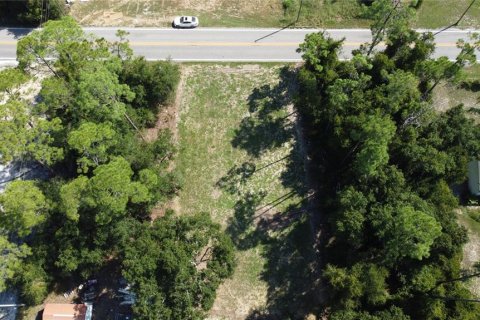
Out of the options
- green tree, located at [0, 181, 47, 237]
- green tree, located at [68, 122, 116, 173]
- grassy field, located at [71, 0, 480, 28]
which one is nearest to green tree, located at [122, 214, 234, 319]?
green tree, located at [68, 122, 116, 173]

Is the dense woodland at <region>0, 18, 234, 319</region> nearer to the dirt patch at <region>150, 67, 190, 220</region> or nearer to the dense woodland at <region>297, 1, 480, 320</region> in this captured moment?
the dirt patch at <region>150, 67, 190, 220</region>

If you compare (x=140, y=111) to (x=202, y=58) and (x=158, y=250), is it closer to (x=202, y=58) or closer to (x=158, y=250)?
(x=202, y=58)

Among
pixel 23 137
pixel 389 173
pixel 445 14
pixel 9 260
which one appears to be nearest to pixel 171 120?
pixel 23 137

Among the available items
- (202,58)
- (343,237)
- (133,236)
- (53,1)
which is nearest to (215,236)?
(133,236)

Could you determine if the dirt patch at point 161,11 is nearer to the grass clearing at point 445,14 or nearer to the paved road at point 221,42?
the paved road at point 221,42

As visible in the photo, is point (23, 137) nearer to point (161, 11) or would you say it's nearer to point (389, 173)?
point (161, 11)
